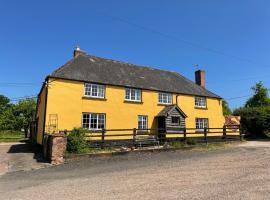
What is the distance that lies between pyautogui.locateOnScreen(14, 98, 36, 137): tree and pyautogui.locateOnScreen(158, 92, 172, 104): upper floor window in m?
35.3

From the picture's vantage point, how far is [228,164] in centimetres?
1158

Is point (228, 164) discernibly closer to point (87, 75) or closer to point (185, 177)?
point (185, 177)

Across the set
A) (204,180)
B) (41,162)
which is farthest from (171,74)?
(204,180)

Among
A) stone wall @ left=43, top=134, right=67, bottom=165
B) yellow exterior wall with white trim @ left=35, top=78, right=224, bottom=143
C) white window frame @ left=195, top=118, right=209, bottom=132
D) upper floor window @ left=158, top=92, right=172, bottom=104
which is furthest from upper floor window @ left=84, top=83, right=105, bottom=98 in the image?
white window frame @ left=195, top=118, right=209, bottom=132

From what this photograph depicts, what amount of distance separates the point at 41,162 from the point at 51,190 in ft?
20.7

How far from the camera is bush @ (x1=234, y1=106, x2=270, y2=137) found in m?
31.0

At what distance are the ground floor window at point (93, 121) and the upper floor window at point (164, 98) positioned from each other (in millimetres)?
6641

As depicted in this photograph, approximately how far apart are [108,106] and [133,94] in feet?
9.79

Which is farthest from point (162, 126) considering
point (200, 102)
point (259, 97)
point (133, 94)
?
point (259, 97)

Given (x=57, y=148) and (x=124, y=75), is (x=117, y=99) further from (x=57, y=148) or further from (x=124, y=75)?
(x=57, y=148)

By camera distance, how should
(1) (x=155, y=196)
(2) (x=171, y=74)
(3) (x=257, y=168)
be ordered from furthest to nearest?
(2) (x=171, y=74) < (3) (x=257, y=168) < (1) (x=155, y=196)

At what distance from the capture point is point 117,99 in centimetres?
2094

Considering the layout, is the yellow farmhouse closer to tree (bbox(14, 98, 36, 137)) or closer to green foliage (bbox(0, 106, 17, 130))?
tree (bbox(14, 98, 36, 137))

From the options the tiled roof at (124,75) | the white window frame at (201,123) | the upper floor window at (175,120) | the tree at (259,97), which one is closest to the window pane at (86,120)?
the tiled roof at (124,75)
